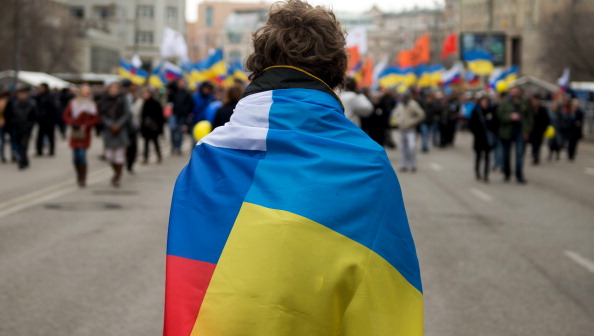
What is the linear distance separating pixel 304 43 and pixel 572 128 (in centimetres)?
2382

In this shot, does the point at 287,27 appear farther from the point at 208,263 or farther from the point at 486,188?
the point at 486,188

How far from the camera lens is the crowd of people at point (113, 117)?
15164 mm

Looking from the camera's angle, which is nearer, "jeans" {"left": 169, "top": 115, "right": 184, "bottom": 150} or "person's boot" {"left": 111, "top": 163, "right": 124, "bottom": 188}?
"person's boot" {"left": 111, "top": 163, "right": 124, "bottom": 188}

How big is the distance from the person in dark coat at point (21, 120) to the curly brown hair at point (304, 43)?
16964mm

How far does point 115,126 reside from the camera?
15.6 metres

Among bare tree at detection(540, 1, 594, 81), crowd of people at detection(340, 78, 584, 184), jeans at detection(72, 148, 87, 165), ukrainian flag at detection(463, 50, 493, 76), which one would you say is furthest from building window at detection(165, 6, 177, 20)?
jeans at detection(72, 148, 87, 165)

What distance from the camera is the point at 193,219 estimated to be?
2.77 metres

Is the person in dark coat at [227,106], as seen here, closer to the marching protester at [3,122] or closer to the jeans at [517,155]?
the jeans at [517,155]

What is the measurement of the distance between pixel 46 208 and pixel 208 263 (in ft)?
33.5

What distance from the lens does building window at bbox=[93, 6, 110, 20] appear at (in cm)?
10706

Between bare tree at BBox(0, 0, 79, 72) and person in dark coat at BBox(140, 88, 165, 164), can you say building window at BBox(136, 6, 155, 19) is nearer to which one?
bare tree at BBox(0, 0, 79, 72)

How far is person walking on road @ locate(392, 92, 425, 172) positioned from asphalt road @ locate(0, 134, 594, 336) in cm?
302

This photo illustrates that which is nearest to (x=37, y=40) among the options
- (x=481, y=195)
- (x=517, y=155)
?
(x=517, y=155)

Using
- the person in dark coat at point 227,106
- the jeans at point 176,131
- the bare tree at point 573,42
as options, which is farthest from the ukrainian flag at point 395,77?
the person in dark coat at point 227,106
